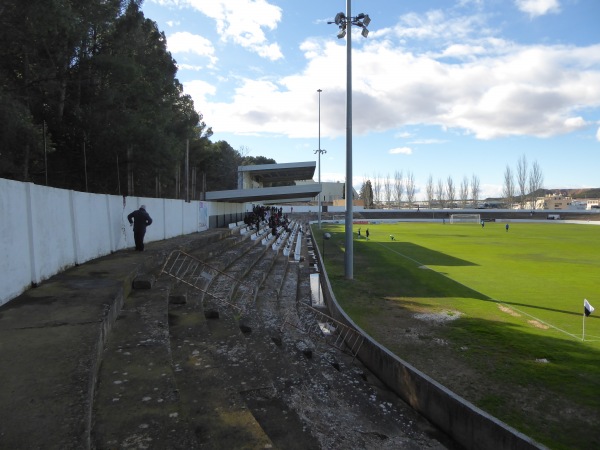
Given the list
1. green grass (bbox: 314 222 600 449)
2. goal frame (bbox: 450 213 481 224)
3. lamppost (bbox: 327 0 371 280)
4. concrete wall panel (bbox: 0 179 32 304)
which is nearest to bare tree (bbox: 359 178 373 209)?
goal frame (bbox: 450 213 481 224)

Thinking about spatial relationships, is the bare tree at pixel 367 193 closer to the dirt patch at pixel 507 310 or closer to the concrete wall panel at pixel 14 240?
the dirt patch at pixel 507 310

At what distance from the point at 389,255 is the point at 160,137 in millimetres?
14526

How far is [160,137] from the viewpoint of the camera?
853 inches

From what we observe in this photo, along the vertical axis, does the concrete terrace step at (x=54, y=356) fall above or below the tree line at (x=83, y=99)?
below

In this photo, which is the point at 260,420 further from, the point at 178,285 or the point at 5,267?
the point at 178,285

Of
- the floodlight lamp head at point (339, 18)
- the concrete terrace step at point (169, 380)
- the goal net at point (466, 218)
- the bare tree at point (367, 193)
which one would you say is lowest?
the goal net at point (466, 218)

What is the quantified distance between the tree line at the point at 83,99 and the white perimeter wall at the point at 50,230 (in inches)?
149

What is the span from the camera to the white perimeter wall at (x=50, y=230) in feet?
20.0

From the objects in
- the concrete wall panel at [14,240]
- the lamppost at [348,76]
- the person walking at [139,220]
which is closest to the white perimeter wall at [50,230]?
the concrete wall panel at [14,240]

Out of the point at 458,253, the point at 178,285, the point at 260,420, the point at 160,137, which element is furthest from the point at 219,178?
the point at 260,420

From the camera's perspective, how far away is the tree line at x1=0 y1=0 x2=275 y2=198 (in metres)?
14.5

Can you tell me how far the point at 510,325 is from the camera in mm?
9148

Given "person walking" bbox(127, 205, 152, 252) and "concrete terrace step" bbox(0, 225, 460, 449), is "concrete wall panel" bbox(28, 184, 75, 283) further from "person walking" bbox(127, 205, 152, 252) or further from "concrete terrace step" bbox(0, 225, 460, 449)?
"person walking" bbox(127, 205, 152, 252)

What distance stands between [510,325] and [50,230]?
402 inches
